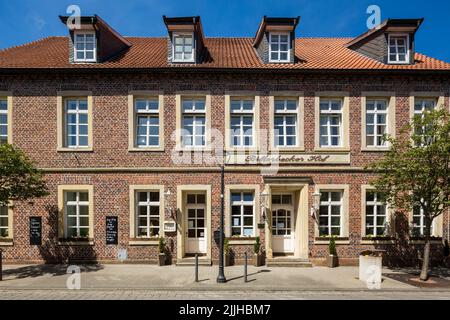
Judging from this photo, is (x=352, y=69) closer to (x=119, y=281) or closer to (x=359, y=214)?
(x=359, y=214)

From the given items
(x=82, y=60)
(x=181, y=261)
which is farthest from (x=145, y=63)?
(x=181, y=261)

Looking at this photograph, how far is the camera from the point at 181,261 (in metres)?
11.7

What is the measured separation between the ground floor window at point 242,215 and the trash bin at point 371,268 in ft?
14.6

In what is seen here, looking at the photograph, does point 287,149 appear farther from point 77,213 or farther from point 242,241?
point 77,213

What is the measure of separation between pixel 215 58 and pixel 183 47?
1.58m

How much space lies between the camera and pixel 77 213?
39.5 feet

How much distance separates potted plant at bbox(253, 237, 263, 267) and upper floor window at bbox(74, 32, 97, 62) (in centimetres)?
1116

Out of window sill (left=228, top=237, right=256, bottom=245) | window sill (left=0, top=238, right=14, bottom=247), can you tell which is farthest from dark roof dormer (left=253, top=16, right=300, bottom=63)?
window sill (left=0, top=238, right=14, bottom=247)

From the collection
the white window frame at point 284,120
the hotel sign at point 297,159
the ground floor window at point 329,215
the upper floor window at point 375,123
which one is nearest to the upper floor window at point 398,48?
the upper floor window at point 375,123

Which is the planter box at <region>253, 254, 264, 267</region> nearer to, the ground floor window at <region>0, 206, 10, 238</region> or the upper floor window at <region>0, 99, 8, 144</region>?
the ground floor window at <region>0, 206, 10, 238</region>

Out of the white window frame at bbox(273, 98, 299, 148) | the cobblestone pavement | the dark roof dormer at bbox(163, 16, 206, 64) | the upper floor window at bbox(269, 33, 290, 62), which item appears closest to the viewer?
the cobblestone pavement

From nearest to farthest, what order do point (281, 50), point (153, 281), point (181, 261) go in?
point (153, 281)
point (181, 261)
point (281, 50)

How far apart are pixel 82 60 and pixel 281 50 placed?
30.2 ft

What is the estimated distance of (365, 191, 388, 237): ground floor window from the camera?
12.1 m
